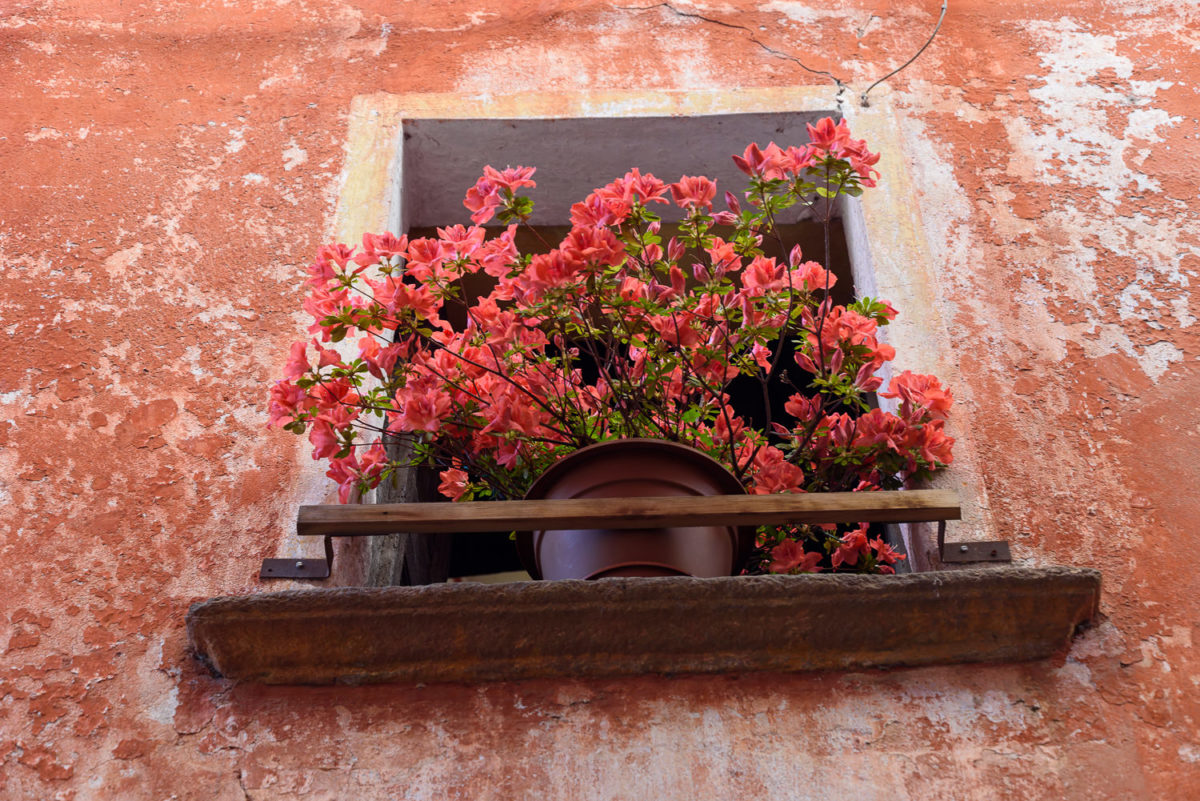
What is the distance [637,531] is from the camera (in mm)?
1948

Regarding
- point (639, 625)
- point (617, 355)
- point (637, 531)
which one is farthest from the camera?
point (617, 355)

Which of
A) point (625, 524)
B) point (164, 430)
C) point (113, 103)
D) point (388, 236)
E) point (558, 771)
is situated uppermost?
point (113, 103)

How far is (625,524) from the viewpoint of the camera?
1876 millimetres

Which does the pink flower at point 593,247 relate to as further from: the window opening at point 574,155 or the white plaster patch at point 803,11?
the white plaster patch at point 803,11

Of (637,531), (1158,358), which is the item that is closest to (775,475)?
(637,531)

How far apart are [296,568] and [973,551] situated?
1273mm

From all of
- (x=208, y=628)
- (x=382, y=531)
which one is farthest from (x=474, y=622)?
(x=208, y=628)

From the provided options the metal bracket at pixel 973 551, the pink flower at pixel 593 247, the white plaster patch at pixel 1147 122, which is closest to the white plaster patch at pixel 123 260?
the pink flower at pixel 593 247

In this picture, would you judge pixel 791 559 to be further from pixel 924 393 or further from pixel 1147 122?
pixel 1147 122

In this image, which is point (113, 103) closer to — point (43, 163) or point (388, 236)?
point (43, 163)

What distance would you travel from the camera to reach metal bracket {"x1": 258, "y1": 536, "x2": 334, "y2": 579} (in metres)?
2.07

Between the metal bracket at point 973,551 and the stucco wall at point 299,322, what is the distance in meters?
0.06

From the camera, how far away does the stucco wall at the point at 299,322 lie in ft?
5.84

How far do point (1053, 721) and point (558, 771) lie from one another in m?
0.81
